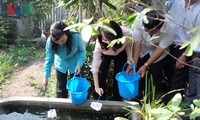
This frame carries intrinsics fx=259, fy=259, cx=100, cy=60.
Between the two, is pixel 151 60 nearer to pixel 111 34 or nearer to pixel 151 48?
pixel 151 48

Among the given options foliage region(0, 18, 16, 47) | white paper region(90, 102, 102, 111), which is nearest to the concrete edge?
white paper region(90, 102, 102, 111)

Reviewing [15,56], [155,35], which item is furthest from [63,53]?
[15,56]

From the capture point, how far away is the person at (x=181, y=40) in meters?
2.34

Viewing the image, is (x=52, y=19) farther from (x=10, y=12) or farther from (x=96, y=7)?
(x=96, y=7)

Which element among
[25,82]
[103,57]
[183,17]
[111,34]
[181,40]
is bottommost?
[25,82]

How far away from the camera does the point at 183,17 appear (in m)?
2.41

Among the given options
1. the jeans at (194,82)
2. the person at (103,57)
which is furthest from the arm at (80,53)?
the jeans at (194,82)

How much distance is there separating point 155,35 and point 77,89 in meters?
0.94

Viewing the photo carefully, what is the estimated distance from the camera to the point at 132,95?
2.46 m

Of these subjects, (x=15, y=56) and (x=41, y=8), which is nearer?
(x=15, y=56)

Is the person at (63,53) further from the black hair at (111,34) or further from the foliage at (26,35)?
the foliage at (26,35)

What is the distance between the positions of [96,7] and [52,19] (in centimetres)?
484

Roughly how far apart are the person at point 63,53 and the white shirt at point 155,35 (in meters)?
0.65

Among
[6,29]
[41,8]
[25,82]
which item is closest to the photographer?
[25,82]
